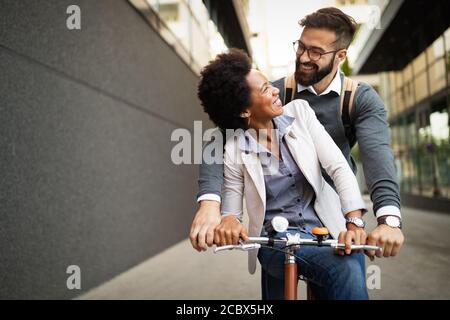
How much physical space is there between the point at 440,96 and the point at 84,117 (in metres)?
10.4

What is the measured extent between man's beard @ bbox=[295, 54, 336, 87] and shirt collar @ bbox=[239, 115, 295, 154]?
0.17 m

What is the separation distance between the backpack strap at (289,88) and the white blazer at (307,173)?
0.54 ft

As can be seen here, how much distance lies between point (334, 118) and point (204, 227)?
0.71 m

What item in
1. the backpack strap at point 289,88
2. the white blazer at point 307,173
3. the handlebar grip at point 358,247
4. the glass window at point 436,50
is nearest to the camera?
the handlebar grip at point 358,247

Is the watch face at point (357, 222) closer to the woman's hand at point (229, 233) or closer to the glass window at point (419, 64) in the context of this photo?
the woman's hand at point (229, 233)

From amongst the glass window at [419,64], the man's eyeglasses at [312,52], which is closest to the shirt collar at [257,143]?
the man's eyeglasses at [312,52]

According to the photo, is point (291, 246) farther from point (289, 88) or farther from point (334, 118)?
point (289, 88)

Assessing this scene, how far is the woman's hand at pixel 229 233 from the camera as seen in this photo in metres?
1.42

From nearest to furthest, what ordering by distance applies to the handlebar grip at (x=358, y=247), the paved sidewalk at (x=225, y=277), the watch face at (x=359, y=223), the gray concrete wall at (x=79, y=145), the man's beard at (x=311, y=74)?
1. the handlebar grip at (x=358, y=247)
2. the watch face at (x=359, y=223)
3. the man's beard at (x=311, y=74)
4. the gray concrete wall at (x=79, y=145)
5. the paved sidewalk at (x=225, y=277)

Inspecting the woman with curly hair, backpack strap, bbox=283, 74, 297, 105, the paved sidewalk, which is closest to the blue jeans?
the woman with curly hair

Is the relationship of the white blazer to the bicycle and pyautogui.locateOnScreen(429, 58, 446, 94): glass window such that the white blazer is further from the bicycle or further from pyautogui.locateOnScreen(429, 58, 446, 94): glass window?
pyautogui.locateOnScreen(429, 58, 446, 94): glass window

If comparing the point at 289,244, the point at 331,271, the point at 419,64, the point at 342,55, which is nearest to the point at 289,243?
the point at 289,244

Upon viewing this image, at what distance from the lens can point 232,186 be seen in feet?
5.79
